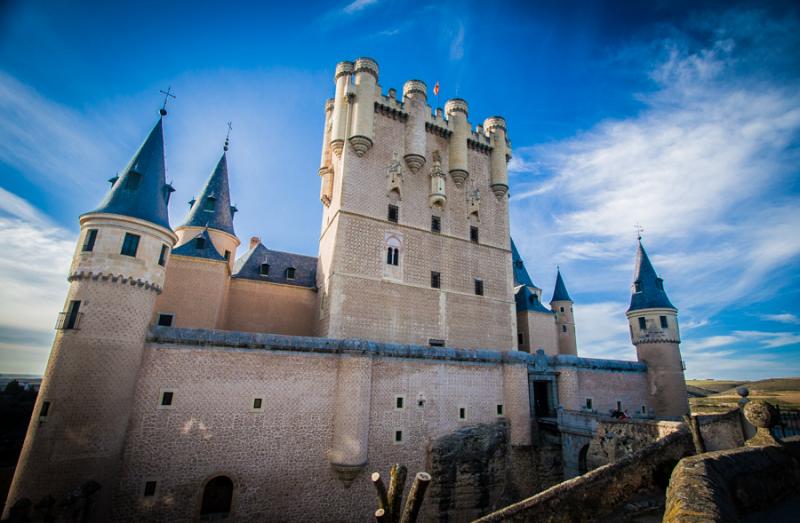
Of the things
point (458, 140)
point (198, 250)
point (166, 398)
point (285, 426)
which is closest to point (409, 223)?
point (458, 140)

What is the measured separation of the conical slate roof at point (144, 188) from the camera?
1310cm

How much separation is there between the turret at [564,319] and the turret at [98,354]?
1011 inches

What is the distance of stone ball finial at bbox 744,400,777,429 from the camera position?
595 centimetres

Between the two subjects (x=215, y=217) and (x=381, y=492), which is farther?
(x=215, y=217)

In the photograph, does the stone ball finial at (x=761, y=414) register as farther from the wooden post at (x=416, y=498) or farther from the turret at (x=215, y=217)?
the turret at (x=215, y=217)

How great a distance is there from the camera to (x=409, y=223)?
2114 cm

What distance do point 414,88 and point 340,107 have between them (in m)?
5.05

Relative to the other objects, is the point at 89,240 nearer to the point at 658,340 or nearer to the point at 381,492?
the point at 381,492

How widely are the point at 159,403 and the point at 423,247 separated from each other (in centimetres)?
1379

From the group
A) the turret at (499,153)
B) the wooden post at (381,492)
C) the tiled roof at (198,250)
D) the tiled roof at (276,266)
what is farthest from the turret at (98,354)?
the turret at (499,153)

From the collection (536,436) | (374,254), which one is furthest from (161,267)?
(536,436)

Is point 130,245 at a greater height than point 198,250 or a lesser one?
lesser

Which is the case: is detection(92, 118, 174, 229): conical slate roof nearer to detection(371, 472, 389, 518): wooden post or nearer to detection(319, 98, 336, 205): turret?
detection(319, 98, 336, 205): turret

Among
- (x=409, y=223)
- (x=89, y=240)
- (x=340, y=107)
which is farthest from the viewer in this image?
(x=409, y=223)
